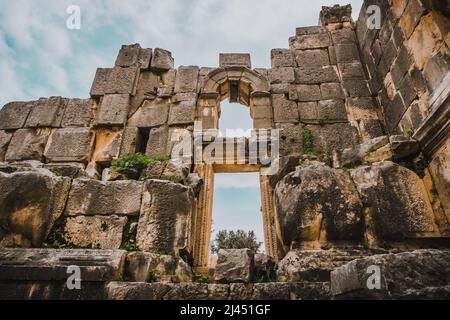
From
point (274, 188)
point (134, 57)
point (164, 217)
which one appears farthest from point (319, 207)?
point (134, 57)

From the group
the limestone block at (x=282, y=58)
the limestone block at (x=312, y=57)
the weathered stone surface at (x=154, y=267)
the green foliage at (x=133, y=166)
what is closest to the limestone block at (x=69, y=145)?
the green foliage at (x=133, y=166)

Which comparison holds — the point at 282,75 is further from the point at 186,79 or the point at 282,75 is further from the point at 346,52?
the point at 186,79

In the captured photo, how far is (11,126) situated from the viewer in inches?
282

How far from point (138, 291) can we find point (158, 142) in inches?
170

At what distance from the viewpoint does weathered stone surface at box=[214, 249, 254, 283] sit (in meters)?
2.76

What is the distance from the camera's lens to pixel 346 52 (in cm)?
765

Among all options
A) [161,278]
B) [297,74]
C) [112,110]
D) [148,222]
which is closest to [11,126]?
[112,110]

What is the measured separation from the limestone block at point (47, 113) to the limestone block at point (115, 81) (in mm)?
889

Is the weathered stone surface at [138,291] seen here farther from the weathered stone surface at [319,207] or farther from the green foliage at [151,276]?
the weathered stone surface at [319,207]

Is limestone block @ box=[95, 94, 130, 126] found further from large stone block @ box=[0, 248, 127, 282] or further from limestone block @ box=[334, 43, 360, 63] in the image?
limestone block @ box=[334, 43, 360, 63]

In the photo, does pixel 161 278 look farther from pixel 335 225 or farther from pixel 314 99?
pixel 314 99

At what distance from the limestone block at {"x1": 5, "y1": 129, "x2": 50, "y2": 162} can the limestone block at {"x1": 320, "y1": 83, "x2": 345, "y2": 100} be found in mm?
6622

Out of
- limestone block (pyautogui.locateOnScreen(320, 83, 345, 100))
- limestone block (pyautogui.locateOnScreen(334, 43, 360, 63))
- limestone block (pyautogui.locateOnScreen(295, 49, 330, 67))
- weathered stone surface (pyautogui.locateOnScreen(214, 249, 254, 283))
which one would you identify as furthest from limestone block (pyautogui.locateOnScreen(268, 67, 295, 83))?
weathered stone surface (pyautogui.locateOnScreen(214, 249, 254, 283))
